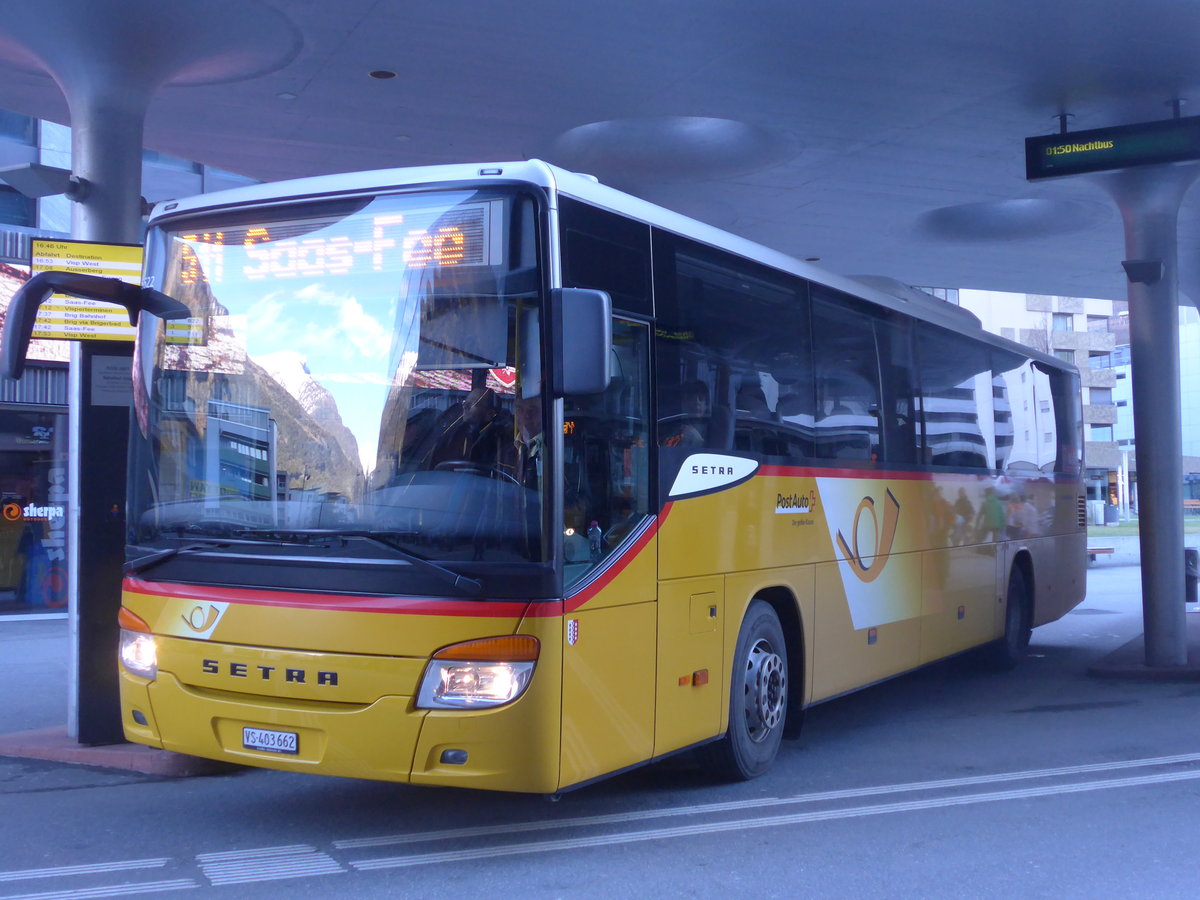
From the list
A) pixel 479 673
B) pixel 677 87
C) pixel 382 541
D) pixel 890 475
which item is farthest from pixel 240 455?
pixel 677 87

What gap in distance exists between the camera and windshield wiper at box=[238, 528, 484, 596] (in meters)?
5.30

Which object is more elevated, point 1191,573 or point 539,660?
point 539,660

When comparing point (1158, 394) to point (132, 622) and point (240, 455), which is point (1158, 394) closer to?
point (240, 455)

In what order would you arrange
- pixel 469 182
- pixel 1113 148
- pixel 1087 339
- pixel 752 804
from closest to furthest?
pixel 469 182 → pixel 752 804 → pixel 1113 148 → pixel 1087 339

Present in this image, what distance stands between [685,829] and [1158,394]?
8.64m

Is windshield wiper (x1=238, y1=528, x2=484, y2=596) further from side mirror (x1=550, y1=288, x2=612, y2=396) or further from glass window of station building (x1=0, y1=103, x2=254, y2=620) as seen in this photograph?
glass window of station building (x1=0, y1=103, x2=254, y2=620)

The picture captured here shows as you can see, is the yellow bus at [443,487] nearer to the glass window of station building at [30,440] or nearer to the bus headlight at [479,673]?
the bus headlight at [479,673]

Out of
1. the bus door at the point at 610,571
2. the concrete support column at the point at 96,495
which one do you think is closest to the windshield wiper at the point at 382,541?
the bus door at the point at 610,571

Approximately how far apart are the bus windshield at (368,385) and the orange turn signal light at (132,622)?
473mm

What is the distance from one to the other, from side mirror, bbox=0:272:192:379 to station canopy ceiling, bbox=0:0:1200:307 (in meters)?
3.22

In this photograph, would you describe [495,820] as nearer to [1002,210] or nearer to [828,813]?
[828,813]

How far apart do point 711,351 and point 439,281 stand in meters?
2.16

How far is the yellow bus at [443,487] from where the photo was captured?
5.36m

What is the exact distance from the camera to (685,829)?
21.0ft
